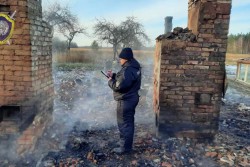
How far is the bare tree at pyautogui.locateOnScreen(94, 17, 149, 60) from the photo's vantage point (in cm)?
2188

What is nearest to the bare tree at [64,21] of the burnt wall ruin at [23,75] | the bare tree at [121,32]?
the bare tree at [121,32]

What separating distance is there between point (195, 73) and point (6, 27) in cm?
332

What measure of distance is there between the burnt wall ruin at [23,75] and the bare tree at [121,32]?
57.9ft

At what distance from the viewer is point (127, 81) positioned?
153 inches

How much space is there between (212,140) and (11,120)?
3.70m

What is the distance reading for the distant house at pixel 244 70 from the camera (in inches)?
559

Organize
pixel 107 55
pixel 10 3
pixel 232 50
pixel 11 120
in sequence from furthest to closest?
pixel 232 50, pixel 107 55, pixel 11 120, pixel 10 3

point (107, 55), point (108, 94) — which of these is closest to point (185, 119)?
point (108, 94)

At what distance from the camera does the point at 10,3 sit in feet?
11.9

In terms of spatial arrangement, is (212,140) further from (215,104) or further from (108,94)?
(108,94)

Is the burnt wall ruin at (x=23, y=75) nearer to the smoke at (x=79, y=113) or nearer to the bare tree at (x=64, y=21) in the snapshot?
the smoke at (x=79, y=113)

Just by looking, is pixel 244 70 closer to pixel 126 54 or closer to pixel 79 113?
pixel 79 113

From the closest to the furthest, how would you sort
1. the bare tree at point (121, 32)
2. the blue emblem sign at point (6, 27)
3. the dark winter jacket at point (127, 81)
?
the blue emblem sign at point (6, 27) < the dark winter jacket at point (127, 81) < the bare tree at point (121, 32)

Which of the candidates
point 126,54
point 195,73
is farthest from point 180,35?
point 126,54
